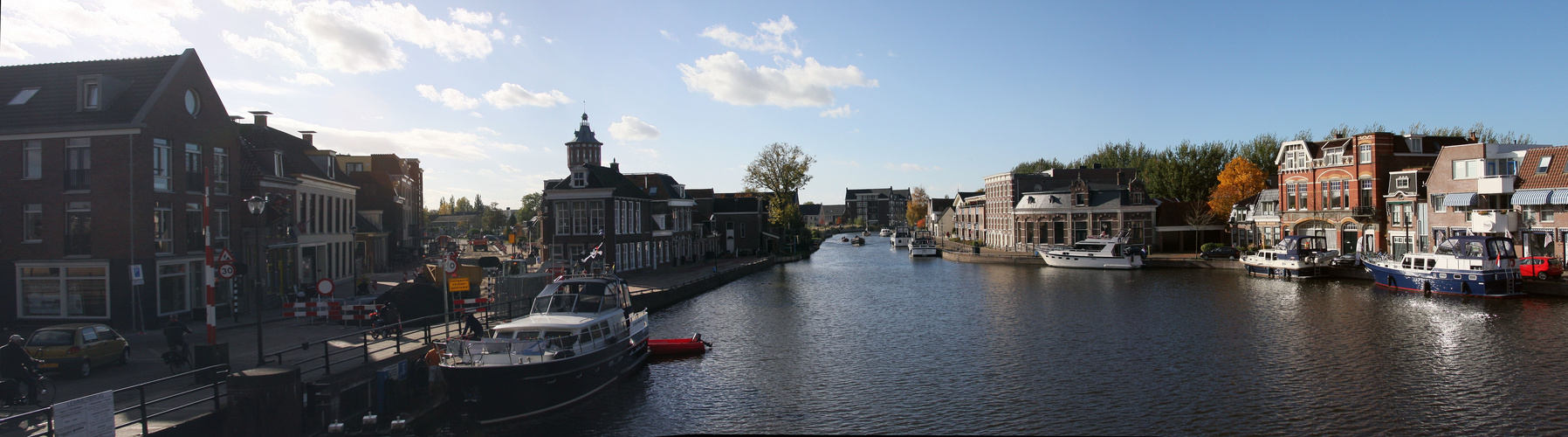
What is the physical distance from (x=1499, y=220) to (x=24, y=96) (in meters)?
67.4

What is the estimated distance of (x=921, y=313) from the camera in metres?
38.0

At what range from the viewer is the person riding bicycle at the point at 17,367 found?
15430 mm

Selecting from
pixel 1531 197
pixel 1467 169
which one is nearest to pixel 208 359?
pixel 1531 197

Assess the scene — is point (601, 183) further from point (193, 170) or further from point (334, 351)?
point (334, 351)

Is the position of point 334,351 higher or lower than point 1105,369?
higher

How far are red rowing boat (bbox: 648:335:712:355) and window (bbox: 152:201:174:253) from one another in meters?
16.3

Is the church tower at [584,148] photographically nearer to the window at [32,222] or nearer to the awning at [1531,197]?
the window at [32,222]

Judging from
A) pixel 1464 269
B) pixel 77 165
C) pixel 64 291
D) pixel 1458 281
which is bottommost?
pixel 1458 281

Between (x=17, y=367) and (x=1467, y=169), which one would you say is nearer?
(x=17, y=367)

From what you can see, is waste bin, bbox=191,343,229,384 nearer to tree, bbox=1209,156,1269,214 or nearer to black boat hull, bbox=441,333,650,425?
black boat hull, bbox=441,333,650,425

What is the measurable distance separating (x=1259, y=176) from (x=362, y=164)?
79390 millimetres

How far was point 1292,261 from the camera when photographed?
5275 centimetres

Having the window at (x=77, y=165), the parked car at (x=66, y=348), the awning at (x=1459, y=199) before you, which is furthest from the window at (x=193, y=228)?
the awning at (x=1459, y=199)

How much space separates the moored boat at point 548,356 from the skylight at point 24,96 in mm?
18795
